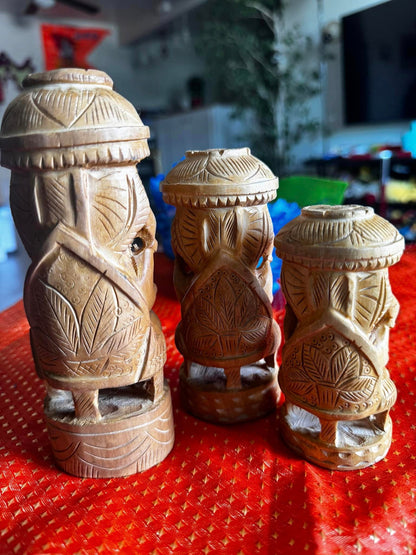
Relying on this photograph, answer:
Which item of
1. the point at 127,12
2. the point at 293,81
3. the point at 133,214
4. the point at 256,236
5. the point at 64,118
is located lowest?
the point at 256,236

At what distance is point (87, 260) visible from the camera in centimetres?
93

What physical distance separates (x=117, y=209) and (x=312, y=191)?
171 cm

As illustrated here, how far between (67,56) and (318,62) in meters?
3.46

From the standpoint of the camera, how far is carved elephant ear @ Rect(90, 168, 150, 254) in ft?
3.05

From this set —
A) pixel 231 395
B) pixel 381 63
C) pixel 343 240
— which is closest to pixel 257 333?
pixel 231 395

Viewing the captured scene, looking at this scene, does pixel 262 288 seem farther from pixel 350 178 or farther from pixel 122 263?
pixel 350 178

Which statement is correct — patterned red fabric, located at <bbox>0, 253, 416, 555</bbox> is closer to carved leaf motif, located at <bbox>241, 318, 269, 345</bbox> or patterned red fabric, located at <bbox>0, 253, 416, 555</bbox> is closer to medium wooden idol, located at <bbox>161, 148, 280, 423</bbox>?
medium wooden idol, located at <bbox>161, 148, 280, 423</bbox>

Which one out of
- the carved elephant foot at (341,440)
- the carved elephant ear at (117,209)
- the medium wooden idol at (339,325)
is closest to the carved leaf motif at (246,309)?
the medium wooden idol at (339,325)

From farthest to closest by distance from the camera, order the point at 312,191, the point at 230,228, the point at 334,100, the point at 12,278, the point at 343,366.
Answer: the point at 334,100
the point at 12,278
the point at 312,191
the point at 230,228
the point at 343,366

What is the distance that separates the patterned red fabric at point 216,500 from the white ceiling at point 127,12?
5472 mm

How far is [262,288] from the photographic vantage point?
1.19 metres

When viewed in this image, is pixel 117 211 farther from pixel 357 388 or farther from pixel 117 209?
pixel 357 388

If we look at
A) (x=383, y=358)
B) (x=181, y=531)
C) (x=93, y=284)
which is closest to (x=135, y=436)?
(x=181, y=531)

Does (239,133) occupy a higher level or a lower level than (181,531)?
higher
